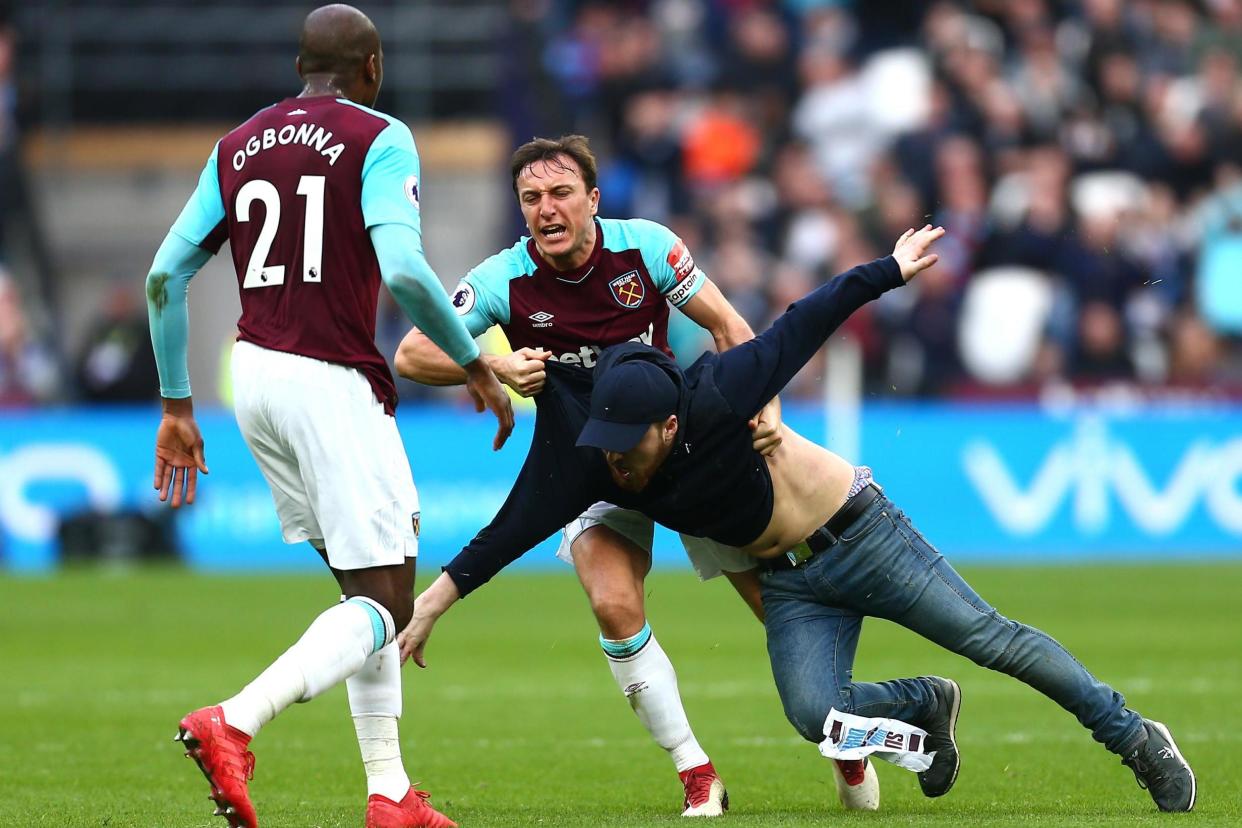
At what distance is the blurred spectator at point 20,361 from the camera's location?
19719 millimetres

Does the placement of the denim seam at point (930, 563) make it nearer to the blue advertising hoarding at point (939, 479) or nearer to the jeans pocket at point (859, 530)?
the jeans pocket at point (859, 530)

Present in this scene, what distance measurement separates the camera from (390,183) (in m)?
5.82

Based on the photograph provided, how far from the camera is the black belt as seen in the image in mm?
6551

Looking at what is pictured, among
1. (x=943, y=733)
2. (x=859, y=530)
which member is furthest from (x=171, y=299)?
(x=943, y=733)

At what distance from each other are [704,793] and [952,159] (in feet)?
46.9

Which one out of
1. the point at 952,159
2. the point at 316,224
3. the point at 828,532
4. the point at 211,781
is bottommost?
the point at 211,781

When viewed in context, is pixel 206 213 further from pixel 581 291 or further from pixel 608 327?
pixel 608 327

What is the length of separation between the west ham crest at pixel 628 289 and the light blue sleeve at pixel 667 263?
0.06m

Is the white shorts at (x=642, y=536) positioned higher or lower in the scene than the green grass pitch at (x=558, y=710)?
higher

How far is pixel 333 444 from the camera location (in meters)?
5.84

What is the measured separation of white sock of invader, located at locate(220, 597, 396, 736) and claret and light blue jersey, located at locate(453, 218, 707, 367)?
4.27 feet

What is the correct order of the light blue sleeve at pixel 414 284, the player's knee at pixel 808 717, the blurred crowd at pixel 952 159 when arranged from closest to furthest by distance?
the light blue sleeve at pixel 414 284 → the player's knee at pixel 808 717 → the blurred crowd at pixel 952 159

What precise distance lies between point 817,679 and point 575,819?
0.91 m

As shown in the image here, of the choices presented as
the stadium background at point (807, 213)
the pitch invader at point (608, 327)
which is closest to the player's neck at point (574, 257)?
the pitch invader at point (608, 327)
